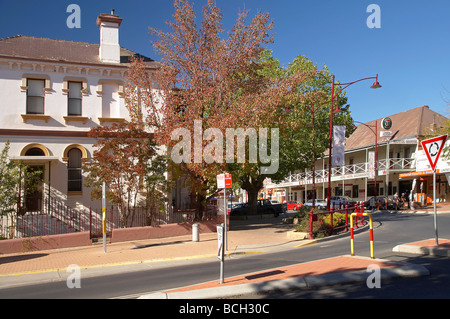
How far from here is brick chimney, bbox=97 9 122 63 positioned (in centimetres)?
2100

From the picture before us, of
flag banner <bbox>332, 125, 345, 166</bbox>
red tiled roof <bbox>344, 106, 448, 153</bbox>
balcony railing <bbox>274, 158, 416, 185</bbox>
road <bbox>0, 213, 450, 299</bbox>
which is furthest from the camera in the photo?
red tiled roof <bbox>344, 106, 448, 153</bbox>

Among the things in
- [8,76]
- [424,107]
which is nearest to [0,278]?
[8,76]

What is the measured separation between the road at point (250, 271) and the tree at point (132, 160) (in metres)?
6.33

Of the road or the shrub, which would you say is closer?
the road

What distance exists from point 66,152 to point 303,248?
12.5 m

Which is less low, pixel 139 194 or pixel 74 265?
pixel 139 194

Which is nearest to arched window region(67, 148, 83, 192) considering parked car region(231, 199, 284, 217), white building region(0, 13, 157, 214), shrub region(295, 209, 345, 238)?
white building region(0, 13, 157, 214)

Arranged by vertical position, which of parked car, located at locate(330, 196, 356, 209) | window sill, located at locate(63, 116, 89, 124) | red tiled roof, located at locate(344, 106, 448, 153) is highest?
red tiled roof, located at locate(344, 106, 448, 153)

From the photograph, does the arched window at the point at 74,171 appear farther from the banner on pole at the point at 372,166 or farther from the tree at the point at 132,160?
the banner on pole at the point at 372,166

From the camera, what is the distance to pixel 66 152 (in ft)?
63.4

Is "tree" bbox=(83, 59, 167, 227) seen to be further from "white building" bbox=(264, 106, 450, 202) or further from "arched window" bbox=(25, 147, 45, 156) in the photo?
"white building" bbox=(264, 106, 450, 202)

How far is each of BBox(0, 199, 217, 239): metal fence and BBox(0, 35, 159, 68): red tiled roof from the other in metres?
7.41

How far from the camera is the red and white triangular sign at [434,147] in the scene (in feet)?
33.5
